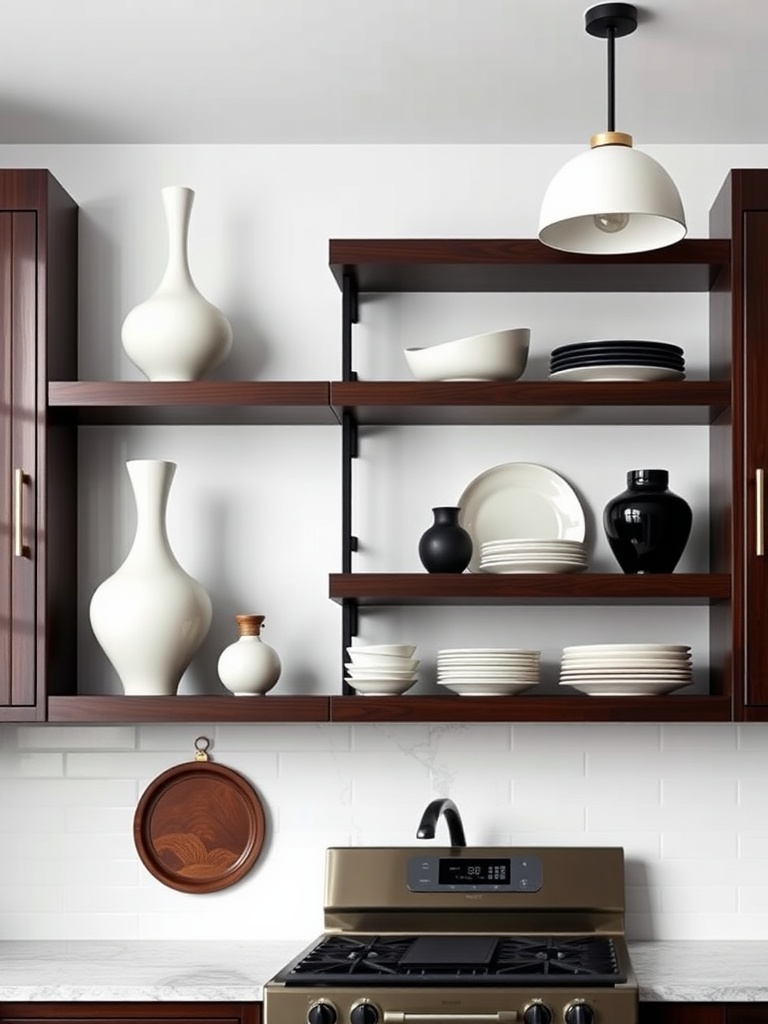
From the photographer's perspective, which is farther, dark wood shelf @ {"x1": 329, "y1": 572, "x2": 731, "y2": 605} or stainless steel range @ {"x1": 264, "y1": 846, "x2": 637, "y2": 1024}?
dark wood shelf @ {"x1": 329, "y1": 572, "x2": 731, "y2": 605}

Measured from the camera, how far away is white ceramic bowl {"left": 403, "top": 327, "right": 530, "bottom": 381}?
2.90 m

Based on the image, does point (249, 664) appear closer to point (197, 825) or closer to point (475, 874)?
point (197, 825)

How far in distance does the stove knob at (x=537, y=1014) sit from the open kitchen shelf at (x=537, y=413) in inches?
22.3

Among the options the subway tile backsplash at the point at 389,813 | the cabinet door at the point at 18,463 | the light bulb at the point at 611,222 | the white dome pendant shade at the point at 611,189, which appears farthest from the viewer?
the subway tile backsplash at the point at 389,813

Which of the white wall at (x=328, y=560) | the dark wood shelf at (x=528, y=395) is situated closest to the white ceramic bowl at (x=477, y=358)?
the dark wood shelf at (x=528, y=395)

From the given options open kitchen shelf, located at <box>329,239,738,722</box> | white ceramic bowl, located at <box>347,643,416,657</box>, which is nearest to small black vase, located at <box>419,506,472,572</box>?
open kitchen shelf, located at <box>329,239,738,722</box>

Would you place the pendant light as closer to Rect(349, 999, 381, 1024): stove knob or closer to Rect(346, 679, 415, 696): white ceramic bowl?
Rect(346, 679, 415, 696): white ceramic bowl

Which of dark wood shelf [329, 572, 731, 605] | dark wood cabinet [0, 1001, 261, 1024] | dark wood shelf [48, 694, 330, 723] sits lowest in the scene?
dark wood cabinet [0, 1001, 261, 1024]

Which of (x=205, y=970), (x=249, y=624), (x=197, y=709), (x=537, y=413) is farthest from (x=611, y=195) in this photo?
(x=205, y=970)

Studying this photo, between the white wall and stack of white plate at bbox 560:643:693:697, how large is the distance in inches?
10.7

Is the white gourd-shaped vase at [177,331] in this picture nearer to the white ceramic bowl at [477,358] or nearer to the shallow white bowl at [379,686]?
the white ceramic bowl at [477,358]

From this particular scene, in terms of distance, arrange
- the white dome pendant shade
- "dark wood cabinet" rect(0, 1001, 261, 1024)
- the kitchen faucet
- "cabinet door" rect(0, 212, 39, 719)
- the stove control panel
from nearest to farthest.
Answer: the white dome pendant shade < "dark wood cabinet" rect(0, 1001, 261, 1024) < the kitchen faucet < "cabinet door" rect(0, 212, 39, 719) < the stove control panel

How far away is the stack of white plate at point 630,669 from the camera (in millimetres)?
2842

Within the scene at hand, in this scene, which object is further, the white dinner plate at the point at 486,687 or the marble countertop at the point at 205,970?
the white dinner plate at the point at 486,687
